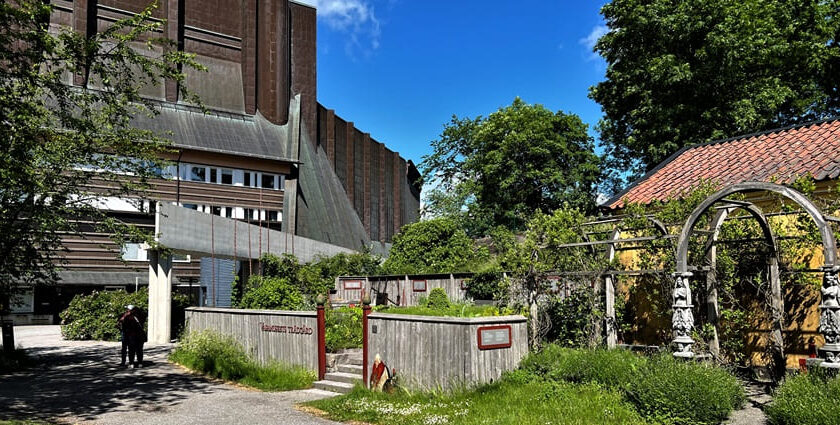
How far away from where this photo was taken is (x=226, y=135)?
4309cm

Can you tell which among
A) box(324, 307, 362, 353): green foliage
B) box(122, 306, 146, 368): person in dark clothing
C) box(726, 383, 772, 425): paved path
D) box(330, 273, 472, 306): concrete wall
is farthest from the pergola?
box(330, 273, 472, 306): concrete wall

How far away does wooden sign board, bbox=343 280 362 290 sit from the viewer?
92.3ft

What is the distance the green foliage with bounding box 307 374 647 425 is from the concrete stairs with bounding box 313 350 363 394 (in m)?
1.36

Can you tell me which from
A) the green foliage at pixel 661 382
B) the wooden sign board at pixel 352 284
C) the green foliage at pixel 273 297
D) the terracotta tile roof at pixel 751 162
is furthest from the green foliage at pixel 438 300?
the green foliage at pixel 661 382

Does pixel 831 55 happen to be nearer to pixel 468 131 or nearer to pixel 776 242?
pixel 776 242

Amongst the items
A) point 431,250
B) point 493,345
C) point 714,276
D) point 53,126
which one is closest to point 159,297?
point 53,126

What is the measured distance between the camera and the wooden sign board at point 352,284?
28125 millimetres

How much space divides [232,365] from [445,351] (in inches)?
268

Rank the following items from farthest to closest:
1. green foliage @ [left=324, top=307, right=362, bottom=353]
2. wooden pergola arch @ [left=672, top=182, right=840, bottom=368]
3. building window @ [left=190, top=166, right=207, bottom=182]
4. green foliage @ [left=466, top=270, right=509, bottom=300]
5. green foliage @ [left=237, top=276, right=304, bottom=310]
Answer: building window @ [left=190, top=166, right=207, bottom=182] → green foliage @ [left=466, top=270, right=509, bottom=300] → green foliage @ [left=237, top=276, right=304, bottom=310] → green foliage @ [left=324, top=307, right=362, bottom=353] → wooden pergola arch @ [left=672, top=182, right=840, bottom=368]

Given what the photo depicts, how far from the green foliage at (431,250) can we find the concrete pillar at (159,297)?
460 inches

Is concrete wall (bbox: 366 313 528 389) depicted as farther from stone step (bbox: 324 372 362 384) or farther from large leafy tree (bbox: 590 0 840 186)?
large leafy tree (bbox: 590 0 840 186)

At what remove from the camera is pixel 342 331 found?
15.6 metres

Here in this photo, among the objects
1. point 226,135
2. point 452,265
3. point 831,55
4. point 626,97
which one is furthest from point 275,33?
point 831,55

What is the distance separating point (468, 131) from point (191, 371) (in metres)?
37.0
